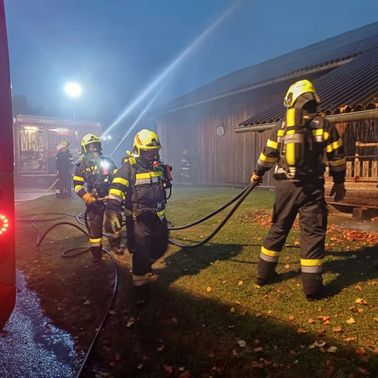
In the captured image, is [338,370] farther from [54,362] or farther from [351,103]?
[351,103]

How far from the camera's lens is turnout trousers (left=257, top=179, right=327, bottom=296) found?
3.70 metres

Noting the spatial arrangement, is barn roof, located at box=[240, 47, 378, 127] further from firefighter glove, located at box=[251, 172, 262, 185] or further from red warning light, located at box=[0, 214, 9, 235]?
red warning light, located at box=[0, 214, 9, 235]

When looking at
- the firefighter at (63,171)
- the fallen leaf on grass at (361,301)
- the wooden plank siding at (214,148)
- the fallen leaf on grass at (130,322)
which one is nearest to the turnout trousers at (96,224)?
the fallen leaf on grass at (130,322)

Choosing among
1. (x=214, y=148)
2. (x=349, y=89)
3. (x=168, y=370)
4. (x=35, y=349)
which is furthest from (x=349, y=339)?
(x=214, y=148)

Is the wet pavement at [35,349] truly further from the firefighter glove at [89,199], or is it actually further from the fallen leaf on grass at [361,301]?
the fallen leaf on grass at [361,301]

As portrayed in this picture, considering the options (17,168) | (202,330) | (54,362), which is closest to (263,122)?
(202,330)

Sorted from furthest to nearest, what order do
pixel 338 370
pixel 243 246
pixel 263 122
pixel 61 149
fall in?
pixel 61 149 → pixel 263 122 → pixel 243 246 → pixel 338 370

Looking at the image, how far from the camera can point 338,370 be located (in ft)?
8.73

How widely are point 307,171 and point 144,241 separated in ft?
7.13

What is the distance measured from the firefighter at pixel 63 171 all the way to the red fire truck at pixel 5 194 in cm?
1290

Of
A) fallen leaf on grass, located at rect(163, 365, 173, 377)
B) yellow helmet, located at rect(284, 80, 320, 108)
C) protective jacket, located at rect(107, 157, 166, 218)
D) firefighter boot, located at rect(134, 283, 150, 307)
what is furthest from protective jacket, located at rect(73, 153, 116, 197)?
fallen leaf on grass, located at rect(163, 365, 173, 377)

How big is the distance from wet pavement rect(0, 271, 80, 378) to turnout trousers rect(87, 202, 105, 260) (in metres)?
1.54

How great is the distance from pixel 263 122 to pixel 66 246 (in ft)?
19.4

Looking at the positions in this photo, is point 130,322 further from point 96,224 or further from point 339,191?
point 339,191
